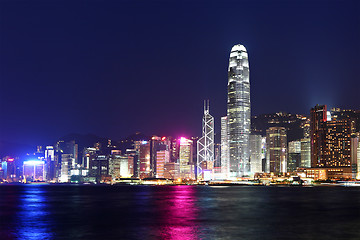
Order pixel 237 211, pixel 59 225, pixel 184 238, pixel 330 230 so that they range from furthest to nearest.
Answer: pixel 237 211, pixel 59 225, pixel 330 230, pixel 184 238

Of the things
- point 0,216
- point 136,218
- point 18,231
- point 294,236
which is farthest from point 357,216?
point 0,216

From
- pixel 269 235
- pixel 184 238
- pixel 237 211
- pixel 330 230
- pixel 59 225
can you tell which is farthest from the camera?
pixel 237 211

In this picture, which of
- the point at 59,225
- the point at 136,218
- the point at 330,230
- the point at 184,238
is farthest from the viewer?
the point at 136,218

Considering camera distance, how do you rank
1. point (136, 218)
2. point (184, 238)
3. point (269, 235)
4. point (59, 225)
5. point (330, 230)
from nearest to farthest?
point (184, 238)
point (269, 235)
point (330, 230)
point (59, 225)
point (136, 218)

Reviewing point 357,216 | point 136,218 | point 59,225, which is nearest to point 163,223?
point 136,218

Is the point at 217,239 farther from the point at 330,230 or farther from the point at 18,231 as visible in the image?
the point at 18,231

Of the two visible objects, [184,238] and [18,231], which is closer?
[184,238]

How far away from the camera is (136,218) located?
8044cm

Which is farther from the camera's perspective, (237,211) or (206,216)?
(237,211)

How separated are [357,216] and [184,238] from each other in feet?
136

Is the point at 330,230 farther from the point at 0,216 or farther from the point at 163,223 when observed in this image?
the point at 0,216

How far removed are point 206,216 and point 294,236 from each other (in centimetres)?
2589

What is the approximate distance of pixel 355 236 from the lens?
193 feet

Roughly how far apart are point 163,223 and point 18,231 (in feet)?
68.0
